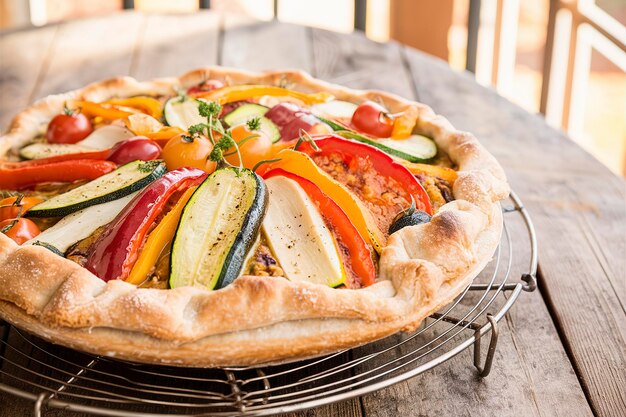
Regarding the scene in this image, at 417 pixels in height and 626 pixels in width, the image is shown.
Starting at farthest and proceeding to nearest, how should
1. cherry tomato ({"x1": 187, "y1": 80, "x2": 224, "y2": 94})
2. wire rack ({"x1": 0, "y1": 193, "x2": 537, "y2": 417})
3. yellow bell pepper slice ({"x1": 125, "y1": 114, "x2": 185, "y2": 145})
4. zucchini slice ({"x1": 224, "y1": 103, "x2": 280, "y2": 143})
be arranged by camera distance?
cherry tomato ({"x1": 187, "y1": 80, "x2": 224, "y2": 94})
zucchini slice ({"x1": 224, "y1": 103, "x2": 280, "y2": 143})
yellow bell pepper slice ({"x1": 125, "y1": 114, "x2": 185, "y2": 145})
wire rack ({"x1": 0, "y1": 193, "x2": 537, "y2": 417})

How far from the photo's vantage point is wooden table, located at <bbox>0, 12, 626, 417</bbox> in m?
3.21

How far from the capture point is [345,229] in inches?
134

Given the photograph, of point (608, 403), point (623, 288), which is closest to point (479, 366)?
point (608, 403)

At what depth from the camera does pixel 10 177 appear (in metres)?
3.88

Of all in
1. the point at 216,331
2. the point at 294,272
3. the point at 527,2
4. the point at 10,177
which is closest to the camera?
the point at 216,331

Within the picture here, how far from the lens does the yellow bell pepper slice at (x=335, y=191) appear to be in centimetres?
346

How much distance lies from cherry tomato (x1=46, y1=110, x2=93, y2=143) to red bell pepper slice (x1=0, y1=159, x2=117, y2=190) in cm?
42

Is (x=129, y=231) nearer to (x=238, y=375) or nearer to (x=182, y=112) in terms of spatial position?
(x=238, y=375)

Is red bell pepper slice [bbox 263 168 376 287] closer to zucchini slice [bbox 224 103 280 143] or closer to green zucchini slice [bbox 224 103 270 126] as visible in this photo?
zucchini slice [bbox 224 103 280 143]

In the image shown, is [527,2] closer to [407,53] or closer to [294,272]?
[407,53]

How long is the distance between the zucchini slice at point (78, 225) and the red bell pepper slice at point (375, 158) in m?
0.93

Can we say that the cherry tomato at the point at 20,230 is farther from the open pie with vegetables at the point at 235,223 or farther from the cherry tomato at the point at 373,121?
the cherry tomato at the point at 373,121

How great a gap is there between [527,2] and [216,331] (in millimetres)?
12508

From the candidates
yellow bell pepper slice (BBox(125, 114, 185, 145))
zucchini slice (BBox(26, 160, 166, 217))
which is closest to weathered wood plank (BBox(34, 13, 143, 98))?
yellow bell pepper slice (BBox(125, 114, 185, 145))
